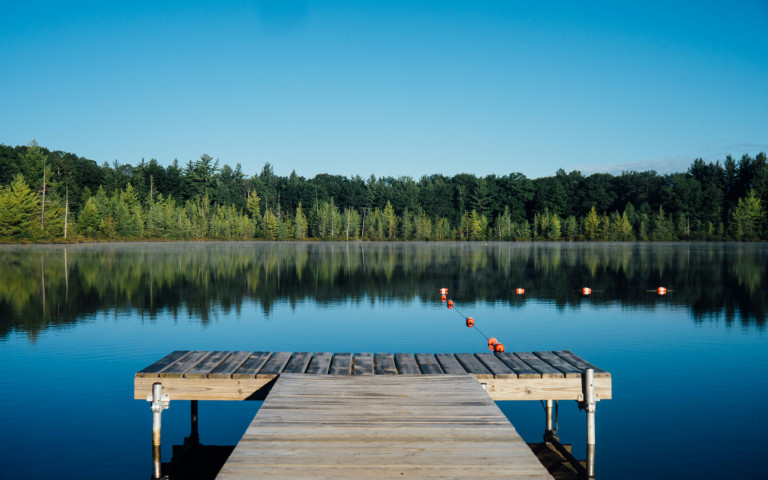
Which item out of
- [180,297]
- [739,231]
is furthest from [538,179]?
[180,297]

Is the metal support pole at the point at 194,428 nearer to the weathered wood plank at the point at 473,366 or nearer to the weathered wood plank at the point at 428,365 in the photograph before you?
the weathered wood plank at the point at 428,365

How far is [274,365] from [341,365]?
1.03m

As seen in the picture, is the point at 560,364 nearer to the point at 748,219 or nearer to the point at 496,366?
A: the point at 496,366

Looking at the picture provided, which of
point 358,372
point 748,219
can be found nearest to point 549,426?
point 358,372

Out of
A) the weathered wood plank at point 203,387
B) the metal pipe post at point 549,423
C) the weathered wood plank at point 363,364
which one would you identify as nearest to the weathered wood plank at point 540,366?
the metal pipe post at point 549,423

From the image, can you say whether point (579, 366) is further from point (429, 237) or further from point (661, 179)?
point (661, 179)

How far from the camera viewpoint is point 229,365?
8938 mm

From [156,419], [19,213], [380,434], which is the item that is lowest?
[156,419]

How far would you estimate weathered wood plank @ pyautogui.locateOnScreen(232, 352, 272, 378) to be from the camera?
840cm

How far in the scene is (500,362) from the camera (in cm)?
926

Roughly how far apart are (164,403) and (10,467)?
7.82 feet

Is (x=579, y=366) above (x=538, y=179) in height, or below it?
below

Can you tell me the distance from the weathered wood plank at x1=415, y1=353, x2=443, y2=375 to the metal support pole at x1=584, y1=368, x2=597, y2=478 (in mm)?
2049

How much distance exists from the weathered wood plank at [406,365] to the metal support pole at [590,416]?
2.36 metres
